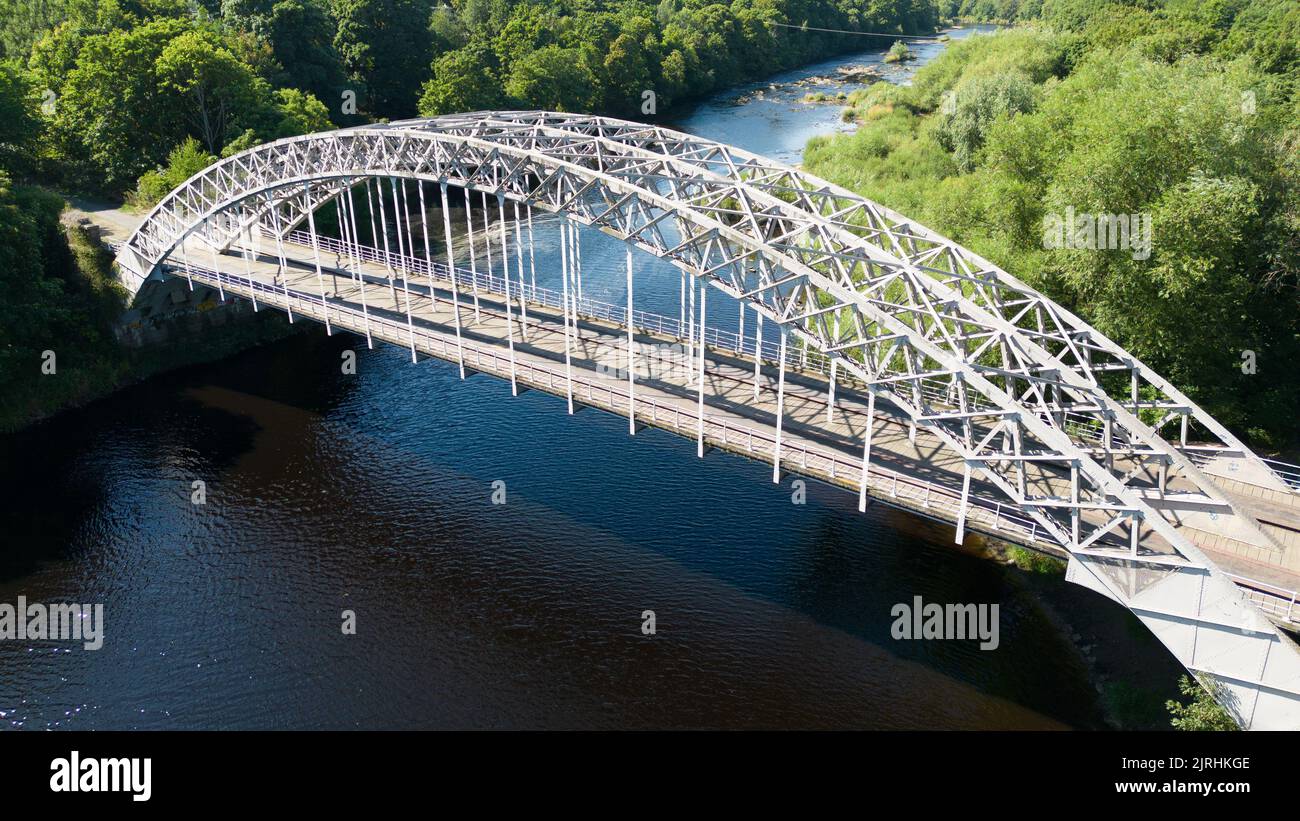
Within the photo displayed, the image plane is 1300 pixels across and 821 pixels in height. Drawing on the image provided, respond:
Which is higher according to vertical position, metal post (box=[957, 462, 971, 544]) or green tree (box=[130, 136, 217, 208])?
green tree (box=[130, 136, 217, 208])

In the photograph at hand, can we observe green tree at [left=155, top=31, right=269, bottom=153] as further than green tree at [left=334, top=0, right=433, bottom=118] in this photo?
No

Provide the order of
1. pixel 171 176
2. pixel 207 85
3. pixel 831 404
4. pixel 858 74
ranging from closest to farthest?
pixel 831 404 → pixel 171 176 → pixel 207 85 → pixel 858 74

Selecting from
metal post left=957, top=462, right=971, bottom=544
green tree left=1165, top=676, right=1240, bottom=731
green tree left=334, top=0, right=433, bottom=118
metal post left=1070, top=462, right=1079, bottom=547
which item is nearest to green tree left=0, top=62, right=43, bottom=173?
green tree left=334, top=0, right=433, bottom=118

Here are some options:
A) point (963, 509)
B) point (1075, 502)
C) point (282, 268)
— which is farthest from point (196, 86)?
point (1075, 502)

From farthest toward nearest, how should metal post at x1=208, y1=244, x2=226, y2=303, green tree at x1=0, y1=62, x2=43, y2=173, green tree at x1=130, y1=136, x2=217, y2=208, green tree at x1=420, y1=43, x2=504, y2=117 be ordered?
green tree at x1=420, y1=43, x2=504, y2=117 → green tree at x1=130, y1=136, x2=217, y2=208 → green tree at x1=0, y1=62, x2=43, y2=173 → metal post at x1=208, y1=244, x2=226, y2=303

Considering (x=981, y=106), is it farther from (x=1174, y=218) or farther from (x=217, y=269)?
(x=217, y=269)

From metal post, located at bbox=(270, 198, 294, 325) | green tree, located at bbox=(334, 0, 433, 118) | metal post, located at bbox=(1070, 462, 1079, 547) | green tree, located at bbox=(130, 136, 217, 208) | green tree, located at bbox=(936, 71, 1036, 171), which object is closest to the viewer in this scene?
metal post, located at bbox=(1070, 462, 1079, 547)

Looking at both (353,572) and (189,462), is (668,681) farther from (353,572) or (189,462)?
(189,462)

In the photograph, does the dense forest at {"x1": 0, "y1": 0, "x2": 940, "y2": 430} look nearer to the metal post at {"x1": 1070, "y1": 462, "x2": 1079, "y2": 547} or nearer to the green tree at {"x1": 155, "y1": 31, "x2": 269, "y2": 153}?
the green tree at {"x1": 155, "y1": 31, "x2": 269, "y2": 153}
